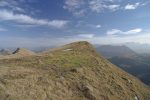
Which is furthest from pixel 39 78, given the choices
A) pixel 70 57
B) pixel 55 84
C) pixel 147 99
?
pixel 147 99

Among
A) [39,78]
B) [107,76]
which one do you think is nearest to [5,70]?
[39,78]

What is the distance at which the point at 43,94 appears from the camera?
2741cm

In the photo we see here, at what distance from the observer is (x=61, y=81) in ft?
103

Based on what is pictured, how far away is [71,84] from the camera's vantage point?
31531 mm

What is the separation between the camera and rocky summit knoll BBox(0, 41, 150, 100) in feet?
89.9

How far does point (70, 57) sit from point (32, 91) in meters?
16.5

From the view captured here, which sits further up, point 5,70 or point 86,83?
point 5,70

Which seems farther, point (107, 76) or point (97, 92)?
point (107, 76)

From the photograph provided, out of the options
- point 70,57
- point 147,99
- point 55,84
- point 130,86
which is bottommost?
point 147,99

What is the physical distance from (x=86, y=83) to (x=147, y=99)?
15.5 metres

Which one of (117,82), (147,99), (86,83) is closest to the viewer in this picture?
(86,83)

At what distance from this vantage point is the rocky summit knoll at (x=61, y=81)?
89.9 ft

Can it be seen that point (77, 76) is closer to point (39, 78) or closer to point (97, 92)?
point (97, 92)

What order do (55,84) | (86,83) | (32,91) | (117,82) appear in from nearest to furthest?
(32,91) → (55,84) → (86,83) → (117,82)
